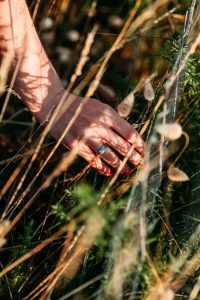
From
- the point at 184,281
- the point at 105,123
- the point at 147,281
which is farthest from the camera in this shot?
the point at 105,123

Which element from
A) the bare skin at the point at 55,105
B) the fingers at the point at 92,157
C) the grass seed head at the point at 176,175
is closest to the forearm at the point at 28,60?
the bare skin at the point at 55,105

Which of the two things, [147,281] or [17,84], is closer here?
[147,281]

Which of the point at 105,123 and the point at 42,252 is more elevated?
the point at 105,123

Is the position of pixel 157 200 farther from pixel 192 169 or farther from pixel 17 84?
pixel 17 84

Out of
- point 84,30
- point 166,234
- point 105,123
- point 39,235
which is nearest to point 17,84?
point 105,123

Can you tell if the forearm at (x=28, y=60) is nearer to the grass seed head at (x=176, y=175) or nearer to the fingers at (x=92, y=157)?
the fingers at (x=92, y=157)

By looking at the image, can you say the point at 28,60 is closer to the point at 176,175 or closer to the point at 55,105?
the point at 55,105

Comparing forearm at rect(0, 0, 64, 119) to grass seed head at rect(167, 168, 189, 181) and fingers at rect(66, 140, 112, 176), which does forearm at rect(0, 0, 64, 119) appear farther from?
grass seed head at rect(167, 168, 189, 181)

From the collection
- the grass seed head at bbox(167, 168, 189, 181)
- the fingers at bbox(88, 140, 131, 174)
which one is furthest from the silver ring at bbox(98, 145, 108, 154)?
the grass seed head at bbox(167, 168, 189, 181)
